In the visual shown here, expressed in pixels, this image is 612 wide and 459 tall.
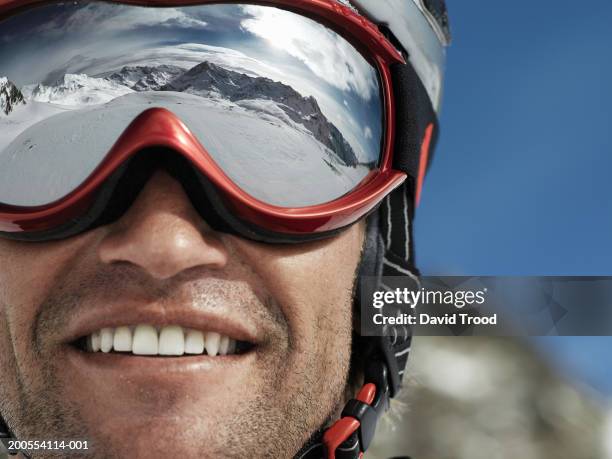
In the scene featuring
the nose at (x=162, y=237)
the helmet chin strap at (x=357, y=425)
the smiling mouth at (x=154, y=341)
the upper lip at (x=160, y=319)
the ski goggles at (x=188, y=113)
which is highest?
the ski goggles at (x=188, y=113)

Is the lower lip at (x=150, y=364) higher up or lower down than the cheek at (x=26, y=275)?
lower down

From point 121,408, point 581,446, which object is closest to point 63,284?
point 121,408

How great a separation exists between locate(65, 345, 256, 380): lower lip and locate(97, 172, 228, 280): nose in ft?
1.02

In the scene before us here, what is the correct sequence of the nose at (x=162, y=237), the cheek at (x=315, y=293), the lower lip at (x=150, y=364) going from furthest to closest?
the cheek at (x=315, y=293), the lower lip at (x=150, y=364), the nose at (x=162, y=237)

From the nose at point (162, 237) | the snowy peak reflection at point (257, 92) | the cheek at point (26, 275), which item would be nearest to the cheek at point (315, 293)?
the nose at point (162, 237)

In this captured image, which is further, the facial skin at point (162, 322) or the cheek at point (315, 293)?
the cheek at point (315, 293)

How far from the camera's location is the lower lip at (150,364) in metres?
1.91

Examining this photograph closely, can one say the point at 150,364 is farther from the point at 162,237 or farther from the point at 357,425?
the point at 357,425

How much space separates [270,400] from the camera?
2.03m

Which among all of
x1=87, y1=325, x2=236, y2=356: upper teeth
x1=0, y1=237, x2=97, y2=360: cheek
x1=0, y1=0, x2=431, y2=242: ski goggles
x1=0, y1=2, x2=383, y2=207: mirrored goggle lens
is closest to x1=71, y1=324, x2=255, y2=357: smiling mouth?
x1=87, y1=325, x2=236, y2=356: upper teeth

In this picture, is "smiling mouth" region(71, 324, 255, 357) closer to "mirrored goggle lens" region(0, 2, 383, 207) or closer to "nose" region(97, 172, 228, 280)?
"nose" region(97, 172, 228, 280)

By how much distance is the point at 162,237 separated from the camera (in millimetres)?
1809

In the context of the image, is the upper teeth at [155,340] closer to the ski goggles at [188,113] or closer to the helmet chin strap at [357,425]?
the ski goggles at [188,113]

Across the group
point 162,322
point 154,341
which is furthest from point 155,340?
point 162,322
